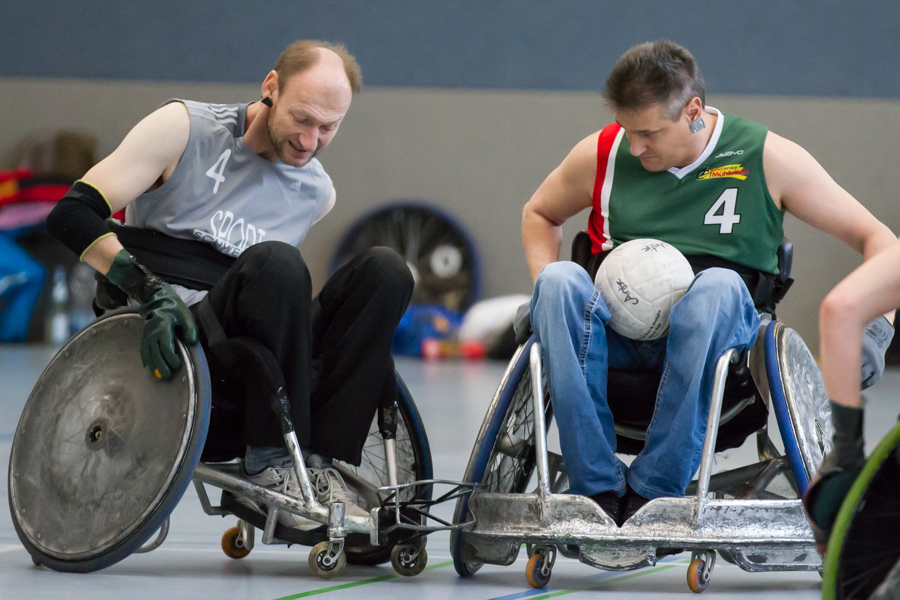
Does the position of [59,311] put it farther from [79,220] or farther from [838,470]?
[838,470]

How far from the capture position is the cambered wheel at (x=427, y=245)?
31.2 feet

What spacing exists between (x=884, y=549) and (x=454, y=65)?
28.1 feet

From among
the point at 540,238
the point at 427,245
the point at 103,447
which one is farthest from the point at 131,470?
the point at 427,245

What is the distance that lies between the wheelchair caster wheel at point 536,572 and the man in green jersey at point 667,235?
16 cm

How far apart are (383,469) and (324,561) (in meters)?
0.43

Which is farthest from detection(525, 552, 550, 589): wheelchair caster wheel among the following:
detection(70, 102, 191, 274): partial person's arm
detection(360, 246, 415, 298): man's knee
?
detection(70, 102, 191, 274): partial person's arm

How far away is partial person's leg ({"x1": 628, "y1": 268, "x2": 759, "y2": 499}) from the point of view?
2135mm

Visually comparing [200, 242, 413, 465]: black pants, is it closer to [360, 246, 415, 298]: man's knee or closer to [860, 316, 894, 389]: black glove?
[360, 246, 415, 298]: man's knee

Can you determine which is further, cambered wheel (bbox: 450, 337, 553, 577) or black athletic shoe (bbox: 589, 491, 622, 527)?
cambered wheel (bbox: 450, 337, 553, 577)

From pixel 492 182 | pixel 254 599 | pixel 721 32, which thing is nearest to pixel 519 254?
pixel 492 182

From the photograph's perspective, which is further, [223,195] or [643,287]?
[223,195]

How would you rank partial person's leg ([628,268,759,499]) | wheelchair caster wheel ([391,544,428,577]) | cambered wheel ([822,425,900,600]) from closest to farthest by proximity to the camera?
cambered wheel ([822,425,900,600])
partial person's leg ([628,268,759,499])
wheelchair caster wheel ([391,544,428,577])

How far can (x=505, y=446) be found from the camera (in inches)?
94.3

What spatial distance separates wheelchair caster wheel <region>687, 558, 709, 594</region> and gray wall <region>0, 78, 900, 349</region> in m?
7.38
